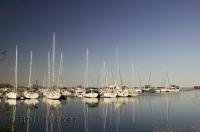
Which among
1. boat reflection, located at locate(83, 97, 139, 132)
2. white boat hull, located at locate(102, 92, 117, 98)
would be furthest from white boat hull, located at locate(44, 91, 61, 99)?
boat reflection, located at locate(83, 97, 139, 132)

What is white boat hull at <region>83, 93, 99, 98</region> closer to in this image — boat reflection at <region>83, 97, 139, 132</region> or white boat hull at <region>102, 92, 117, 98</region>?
white boat hull at <region>102, 92, 117, 98</region>

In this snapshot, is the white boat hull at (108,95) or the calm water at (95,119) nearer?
the calm water at (95,119)

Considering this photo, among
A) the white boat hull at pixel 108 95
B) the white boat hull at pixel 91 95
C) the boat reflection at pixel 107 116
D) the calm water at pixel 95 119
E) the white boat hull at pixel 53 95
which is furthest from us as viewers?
the white boat hull at pixel 108 95

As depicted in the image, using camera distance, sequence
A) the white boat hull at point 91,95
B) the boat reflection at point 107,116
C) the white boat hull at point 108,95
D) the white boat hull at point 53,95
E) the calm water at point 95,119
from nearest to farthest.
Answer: the calm water at point 95,119 → the boat reflection at point 107,116 → the white boat hull at point 53,95 → the white boat hull at point 91,95 → the white boat hull at point 108,95

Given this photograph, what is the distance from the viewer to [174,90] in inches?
7559

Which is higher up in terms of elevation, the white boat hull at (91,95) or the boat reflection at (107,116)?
the white boat hull at (91,95)

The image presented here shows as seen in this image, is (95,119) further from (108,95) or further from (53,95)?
(108,95)

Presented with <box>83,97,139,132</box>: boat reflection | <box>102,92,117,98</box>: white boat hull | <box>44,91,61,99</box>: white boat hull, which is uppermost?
<box>44,91,61,99</box>: white boat hull

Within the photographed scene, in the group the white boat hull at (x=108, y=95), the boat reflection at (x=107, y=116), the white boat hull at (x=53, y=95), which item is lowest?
the boat reflection at (x=107, y=116)

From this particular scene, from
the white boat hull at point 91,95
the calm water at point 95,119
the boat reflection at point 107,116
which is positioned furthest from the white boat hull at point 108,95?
the calm water at point 95,119

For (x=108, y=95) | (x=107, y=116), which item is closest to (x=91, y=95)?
(x=108, y=95)

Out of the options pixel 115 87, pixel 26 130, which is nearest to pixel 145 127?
pixel 26 130

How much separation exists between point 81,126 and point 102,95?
68.8 meters

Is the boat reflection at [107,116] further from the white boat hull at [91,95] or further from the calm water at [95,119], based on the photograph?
the white boat hull at [91,95]
